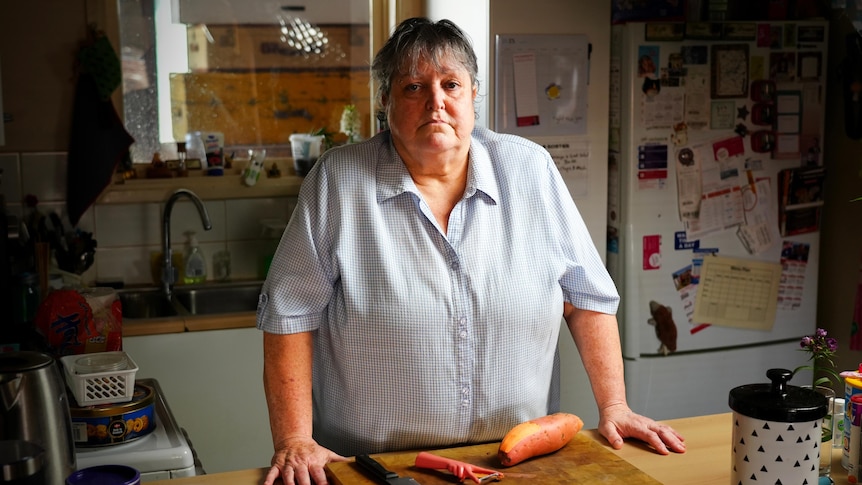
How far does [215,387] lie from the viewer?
10.1ft

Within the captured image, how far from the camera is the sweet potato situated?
1.46 meters

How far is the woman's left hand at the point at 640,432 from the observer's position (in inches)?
62.7

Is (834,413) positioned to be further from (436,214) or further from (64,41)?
(64,41)

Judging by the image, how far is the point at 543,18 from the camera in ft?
10.5

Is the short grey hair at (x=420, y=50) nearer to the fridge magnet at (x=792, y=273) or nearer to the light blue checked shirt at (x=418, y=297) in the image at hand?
the light blue checked shirt at (x=418, y=297)

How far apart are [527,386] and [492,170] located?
39cm

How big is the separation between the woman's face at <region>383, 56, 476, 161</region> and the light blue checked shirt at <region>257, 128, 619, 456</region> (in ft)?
0.22

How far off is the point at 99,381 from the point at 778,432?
121 cm

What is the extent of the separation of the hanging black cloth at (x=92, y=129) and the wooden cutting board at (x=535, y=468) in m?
2.09

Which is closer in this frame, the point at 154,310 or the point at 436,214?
the point at 436,214

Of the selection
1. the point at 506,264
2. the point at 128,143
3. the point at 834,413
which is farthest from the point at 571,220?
the point at 128,143

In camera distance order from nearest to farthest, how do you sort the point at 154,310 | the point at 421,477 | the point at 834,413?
the point at 421,477, the point at 834,413, the point at 154,310

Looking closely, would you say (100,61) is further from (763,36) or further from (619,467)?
(619,467)

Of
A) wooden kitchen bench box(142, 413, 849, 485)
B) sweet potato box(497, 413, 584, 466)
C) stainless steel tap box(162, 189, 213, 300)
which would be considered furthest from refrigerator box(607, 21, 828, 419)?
sweet potato box(497, 413, 584, 466)
